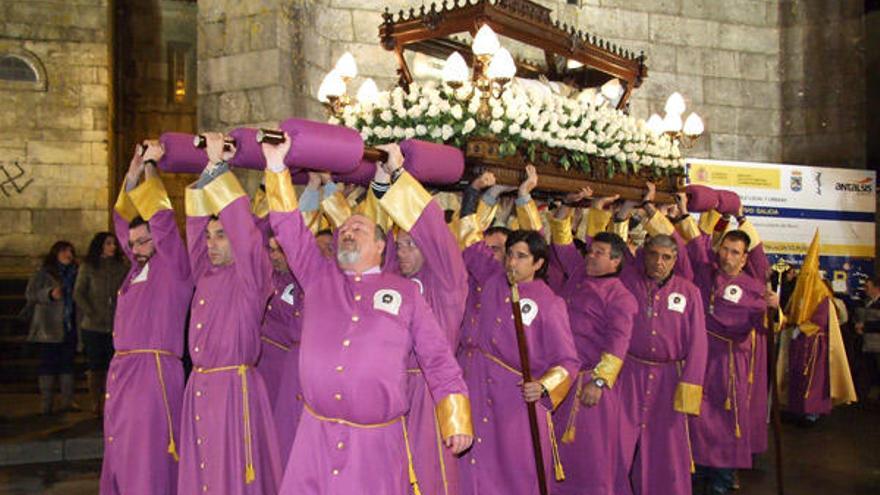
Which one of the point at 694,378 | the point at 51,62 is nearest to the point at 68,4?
the point at 51,62

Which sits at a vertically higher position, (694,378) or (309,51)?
(309,51)

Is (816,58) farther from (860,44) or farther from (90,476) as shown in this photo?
(90,476)

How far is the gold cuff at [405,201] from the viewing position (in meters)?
4.61

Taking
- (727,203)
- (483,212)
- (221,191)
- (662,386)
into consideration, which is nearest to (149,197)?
(221,191)

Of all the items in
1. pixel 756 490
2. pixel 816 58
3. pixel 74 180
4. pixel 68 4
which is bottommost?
pixel 756 490

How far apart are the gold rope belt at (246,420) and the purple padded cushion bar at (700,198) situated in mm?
3903

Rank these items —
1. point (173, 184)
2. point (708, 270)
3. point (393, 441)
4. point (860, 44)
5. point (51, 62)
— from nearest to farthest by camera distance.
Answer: point (393, 441), point (708, 270), point (860, 44), point (51, 62), point (173, 184)

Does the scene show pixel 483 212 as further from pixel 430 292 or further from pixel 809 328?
pixel 809 328

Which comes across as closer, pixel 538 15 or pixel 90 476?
pixel 538 15

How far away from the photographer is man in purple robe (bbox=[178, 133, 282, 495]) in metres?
4.80

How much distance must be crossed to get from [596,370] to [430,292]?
63.4 inches

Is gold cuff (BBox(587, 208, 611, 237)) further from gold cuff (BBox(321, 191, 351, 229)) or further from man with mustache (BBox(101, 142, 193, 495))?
man with mustache (BBox(101, 142, 193, 495))

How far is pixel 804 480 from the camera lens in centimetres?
791

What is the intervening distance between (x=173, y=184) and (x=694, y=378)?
52.6 ft
